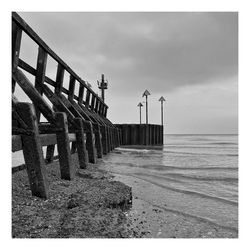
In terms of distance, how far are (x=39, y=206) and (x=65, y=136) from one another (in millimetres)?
1624

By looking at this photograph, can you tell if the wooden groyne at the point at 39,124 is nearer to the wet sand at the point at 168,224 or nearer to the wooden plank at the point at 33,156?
the wooden plank at the point at 33,156

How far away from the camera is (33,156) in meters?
3.08

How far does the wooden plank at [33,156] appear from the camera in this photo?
3.07 meters

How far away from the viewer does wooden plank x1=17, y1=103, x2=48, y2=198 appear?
121 inches

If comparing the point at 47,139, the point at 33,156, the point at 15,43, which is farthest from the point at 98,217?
the point at 15,43

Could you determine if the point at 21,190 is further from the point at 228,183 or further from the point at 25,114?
the point at 228,183

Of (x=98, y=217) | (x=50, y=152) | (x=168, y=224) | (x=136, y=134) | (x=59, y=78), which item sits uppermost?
(x=59, y=78)

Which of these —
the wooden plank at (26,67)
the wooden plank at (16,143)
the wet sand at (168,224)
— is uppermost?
the wooden plank at (26,67)

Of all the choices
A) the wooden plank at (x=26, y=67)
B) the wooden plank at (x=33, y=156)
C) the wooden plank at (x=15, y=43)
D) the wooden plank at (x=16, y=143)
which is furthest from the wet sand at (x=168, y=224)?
the wooden plank at (x=26, y=67)

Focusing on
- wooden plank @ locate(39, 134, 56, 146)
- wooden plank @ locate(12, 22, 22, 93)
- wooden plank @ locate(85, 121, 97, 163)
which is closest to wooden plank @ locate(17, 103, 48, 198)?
wooden plank @ locate(39, 134, 56, 146)

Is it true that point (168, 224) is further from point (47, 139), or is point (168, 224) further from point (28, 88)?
point (28, 88)

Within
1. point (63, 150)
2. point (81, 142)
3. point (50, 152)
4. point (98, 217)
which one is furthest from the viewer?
point (50, 152)

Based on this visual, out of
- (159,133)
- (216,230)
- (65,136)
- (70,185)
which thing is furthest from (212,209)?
(159,133)

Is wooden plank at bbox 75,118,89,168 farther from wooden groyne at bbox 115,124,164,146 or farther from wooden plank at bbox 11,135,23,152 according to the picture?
wooden groyne at bbox 115,124,164,146
